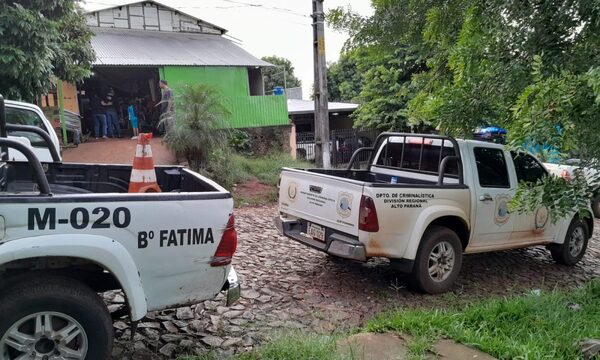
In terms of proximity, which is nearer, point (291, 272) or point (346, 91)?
point (291, 272)

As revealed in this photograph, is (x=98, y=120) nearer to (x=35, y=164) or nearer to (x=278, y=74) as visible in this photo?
(x=35, y=164)

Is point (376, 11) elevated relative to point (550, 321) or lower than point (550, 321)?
elevated

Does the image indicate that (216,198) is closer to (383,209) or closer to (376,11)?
(383,209)

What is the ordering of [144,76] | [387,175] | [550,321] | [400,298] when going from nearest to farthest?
[550,321], [400,298], [387,175], [144,76]

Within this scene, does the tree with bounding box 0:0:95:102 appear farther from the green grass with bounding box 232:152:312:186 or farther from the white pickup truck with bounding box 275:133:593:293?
the white pickup truck with bounding box 275:133:593:293

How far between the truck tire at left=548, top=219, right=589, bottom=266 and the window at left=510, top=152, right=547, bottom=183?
41.4 inches

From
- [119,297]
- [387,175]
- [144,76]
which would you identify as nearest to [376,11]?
[387,175]

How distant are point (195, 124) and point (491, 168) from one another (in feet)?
23.4

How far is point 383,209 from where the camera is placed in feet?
15.5

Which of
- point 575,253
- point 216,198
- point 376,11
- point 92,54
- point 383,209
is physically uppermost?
point 92,54

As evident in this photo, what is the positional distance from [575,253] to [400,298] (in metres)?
3.41

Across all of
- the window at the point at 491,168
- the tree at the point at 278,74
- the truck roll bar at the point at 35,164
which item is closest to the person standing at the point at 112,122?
the window at the point at 491,168

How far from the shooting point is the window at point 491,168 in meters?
5.69

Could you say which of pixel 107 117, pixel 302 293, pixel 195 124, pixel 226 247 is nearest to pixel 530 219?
pixel 302 293
